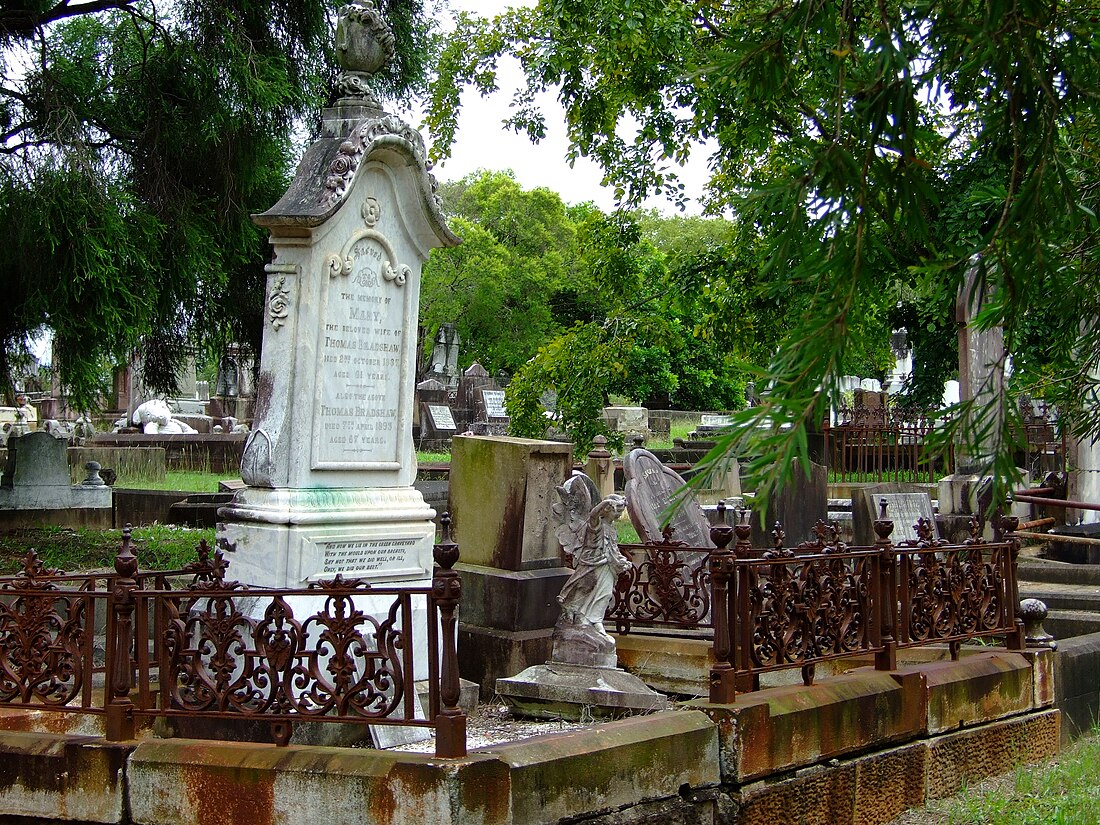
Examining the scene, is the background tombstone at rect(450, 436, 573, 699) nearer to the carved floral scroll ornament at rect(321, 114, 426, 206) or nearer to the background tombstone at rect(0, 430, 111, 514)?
the carved floral scroll ornament at rect(321, 114, 426, 206)

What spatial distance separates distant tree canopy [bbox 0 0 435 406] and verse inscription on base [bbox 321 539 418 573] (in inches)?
220

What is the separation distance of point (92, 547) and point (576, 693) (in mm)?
8124

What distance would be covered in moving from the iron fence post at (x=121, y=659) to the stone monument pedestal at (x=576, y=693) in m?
2.41

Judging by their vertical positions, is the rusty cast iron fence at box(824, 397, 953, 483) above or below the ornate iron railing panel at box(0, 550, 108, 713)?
above

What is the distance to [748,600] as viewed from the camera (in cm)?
636

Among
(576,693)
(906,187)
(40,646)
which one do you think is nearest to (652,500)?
(576,693)

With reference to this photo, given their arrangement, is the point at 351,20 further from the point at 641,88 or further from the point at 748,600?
the point at 641,88

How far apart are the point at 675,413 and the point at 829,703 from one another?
39.2 m

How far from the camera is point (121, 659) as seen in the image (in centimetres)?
557

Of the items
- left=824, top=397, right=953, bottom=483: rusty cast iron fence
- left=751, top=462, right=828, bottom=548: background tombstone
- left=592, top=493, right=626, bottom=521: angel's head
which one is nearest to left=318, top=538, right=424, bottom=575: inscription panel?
left=592, top=493, right=626, bottom=521: angel's head

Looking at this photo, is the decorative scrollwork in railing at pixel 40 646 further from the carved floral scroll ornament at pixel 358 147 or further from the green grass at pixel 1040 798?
the green grass at pixel 1040 798

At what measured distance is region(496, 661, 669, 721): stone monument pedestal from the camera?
703cm

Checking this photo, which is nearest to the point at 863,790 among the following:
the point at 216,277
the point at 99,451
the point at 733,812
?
the point at 733,812

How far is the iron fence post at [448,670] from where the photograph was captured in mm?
4926
